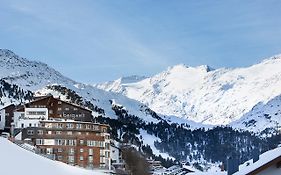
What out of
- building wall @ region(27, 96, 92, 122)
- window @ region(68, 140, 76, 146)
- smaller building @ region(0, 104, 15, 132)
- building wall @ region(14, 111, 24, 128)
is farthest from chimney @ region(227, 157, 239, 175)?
building wall @ region(27, 96, 92, 122)

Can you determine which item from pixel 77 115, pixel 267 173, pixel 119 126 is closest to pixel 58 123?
pixel 77 115

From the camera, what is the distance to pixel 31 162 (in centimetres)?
586

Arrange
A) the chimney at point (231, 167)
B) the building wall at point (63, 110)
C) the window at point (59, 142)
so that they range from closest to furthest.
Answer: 1. the chimney at point (231, 167)
2. the window at point (59, 142)
3. the building wall at point (63, 110)

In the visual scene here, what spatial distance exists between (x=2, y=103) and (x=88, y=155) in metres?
114

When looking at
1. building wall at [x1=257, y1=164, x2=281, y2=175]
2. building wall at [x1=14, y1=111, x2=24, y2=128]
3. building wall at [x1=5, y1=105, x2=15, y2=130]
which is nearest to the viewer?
building wall at [x1=257, y1=164, x2=281, y2=175]

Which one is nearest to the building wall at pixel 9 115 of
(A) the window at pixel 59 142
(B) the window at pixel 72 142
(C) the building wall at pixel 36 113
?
(C) the building wall at pixel 36 113

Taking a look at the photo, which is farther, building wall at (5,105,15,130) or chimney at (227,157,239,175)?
building wall at (5,105,15,130)

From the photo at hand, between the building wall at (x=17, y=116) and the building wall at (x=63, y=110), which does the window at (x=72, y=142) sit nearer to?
the building wall at (x=17, y=116)

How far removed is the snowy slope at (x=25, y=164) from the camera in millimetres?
5566

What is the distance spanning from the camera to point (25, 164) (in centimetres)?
571

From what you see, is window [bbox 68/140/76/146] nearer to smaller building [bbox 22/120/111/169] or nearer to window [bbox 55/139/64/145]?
smaller building [bbox 22/120/111/169]

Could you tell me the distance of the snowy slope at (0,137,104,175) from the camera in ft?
18.3

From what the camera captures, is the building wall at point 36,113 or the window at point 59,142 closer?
the window at point 59,142

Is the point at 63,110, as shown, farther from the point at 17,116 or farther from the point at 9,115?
the point at 17,116
